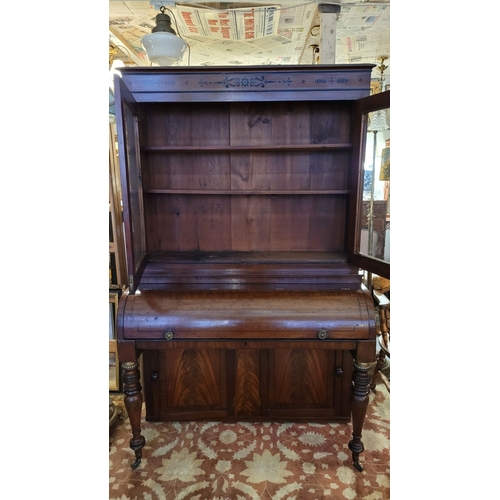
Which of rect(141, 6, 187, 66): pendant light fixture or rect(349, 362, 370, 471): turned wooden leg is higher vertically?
rect(141, 6, 187, 66): pendant light fixture

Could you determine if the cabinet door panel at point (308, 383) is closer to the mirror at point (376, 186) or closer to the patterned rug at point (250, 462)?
the patterned rug at point (250, 462)

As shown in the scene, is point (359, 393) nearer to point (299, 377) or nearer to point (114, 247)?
point (299, 377)

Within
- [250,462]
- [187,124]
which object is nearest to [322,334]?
[250,462]

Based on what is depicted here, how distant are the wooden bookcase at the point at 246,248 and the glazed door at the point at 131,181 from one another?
2 cm

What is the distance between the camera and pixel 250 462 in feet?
5.44

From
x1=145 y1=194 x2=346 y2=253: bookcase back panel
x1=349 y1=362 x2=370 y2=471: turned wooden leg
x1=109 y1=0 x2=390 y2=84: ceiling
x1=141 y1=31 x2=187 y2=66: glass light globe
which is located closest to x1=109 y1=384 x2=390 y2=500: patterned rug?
x1=349 y1=362 x2=370 y2=471: turned wooden leg

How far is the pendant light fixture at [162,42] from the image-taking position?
1574 mm

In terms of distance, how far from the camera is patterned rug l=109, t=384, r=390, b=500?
1503 millimetres

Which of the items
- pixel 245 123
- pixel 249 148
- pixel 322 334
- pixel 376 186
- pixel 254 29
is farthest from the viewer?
pixel 254 29

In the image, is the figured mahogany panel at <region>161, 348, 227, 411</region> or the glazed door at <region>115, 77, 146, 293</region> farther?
the figured mahogany panel at <region>161, 348, 227, 411</region>

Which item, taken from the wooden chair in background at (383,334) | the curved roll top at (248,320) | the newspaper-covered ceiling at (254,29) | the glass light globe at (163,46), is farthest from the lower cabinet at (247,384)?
the newspaper-covered ceiling at (254,29)

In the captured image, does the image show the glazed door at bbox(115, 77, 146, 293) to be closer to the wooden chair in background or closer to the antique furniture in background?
the antique furniture in background

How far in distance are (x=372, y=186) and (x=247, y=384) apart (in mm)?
1321

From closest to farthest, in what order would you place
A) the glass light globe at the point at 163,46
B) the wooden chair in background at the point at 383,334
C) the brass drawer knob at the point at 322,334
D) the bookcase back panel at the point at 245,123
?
the brass drawer knob at the point at 322,334 → the glass light globe at the point at 163,46 → the bookcase back panel at the point at 245,123 → the wooden chair in background at the point at 383,334
